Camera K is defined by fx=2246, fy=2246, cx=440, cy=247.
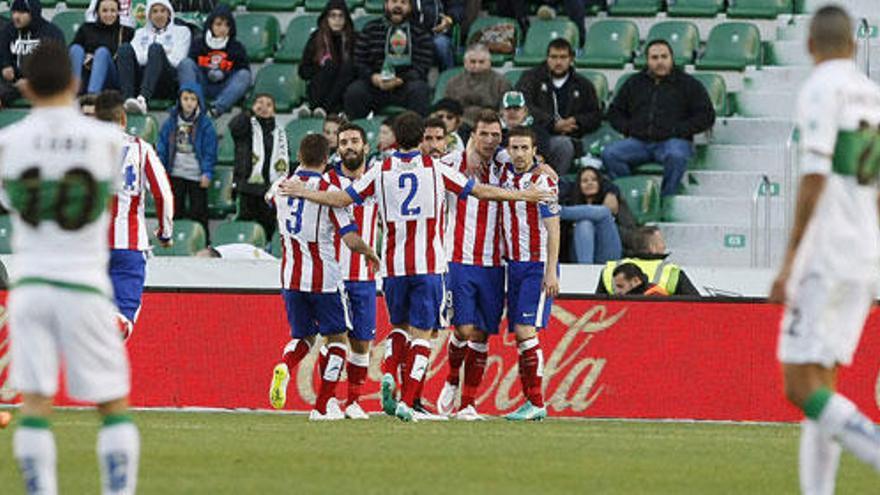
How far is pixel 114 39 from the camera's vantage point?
24.1 meters

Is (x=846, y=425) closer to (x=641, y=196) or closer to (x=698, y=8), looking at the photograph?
(x=641, y=196)

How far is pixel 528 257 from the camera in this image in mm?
16797

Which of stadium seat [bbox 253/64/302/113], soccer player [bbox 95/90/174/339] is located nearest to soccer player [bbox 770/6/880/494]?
soccer player [bbox 95/90/174/339]

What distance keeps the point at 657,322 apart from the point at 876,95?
8605mm

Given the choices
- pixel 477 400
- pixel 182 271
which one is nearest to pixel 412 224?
pixel 477 400

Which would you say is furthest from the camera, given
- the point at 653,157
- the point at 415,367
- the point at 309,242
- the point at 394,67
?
the point at 394,67

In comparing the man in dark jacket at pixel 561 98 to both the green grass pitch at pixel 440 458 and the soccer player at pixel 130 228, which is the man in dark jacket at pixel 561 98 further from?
the soccer player at pixel 130 228

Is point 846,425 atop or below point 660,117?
below

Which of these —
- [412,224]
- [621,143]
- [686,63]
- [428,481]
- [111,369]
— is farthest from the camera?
[686,63]

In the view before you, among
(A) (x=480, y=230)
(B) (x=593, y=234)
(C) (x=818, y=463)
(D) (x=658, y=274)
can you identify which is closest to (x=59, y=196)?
(C) (x=818, y=463)

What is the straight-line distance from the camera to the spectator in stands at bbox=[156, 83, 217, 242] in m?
22.6

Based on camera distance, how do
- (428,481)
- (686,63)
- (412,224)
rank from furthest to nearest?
1. (686,63)
2. (412,224)
3. (428,481)

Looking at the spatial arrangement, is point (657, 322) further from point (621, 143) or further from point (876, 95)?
point (876, 95)

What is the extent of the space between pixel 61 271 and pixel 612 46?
49.5ft
